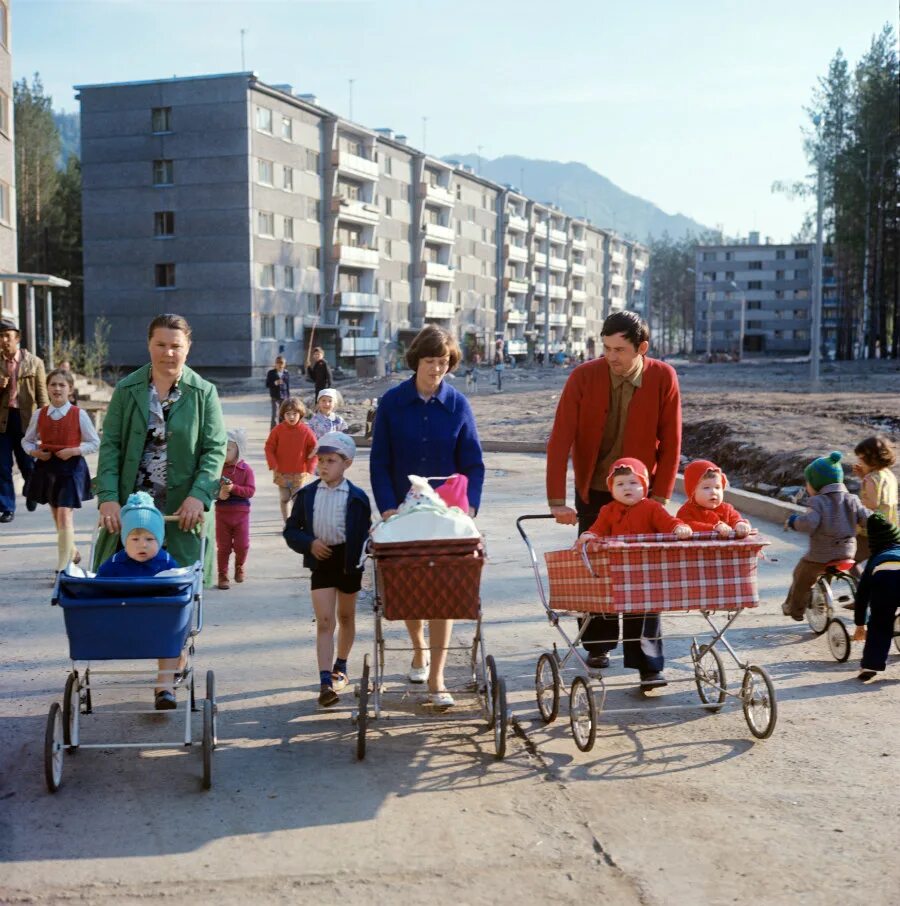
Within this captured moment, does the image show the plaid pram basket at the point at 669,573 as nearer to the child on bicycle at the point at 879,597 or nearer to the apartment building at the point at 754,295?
the child on bicycle at the point at 879,597

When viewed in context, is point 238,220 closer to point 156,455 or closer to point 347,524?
point 156,455

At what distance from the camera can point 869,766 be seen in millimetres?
5145

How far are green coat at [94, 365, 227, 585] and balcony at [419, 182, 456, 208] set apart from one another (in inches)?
3135

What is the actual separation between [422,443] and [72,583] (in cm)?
197

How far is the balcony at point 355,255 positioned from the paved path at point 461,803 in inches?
2532

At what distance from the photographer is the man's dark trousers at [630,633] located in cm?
617

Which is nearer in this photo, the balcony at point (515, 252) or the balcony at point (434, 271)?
the balcony at point (434, 271)

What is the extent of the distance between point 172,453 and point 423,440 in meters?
1.25

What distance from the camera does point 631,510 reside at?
575 centimetres

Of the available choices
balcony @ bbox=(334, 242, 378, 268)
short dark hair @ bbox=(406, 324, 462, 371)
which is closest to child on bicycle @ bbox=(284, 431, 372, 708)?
short dark hair @ bbox=(406, 324, 462, 371)

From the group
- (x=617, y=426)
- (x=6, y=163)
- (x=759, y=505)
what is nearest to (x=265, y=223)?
(x=6, y=163)

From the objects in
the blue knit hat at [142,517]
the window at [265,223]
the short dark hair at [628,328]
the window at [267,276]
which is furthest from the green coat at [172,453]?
the window at [265,223]

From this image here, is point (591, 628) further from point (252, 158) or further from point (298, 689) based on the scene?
point (252, 158)

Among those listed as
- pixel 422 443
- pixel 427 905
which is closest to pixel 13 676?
pixel 422 443
